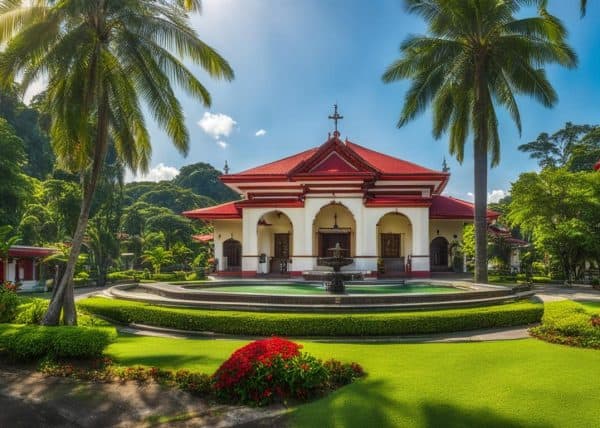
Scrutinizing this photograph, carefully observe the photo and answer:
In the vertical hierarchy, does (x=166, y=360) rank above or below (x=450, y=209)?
below

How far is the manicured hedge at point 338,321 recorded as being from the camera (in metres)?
10.1

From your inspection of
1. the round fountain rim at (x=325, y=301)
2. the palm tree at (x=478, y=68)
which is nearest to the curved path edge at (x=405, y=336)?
the round fountain rim at (x=325, y=301)

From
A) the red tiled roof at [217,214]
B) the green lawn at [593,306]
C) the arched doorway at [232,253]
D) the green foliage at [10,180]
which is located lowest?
the green lawn at [593,306]

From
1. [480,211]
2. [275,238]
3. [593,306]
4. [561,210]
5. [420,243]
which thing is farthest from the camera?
[275,238]

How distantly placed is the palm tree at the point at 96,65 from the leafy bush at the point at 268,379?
22.4 feet

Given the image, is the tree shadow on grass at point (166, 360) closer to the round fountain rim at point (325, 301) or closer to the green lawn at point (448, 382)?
the green lawn at point (448, 382)

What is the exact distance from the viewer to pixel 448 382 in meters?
6.28

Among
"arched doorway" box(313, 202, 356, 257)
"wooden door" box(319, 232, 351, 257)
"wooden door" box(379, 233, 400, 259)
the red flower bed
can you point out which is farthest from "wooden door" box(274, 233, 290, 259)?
the red flower bed

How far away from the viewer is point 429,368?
7078mm

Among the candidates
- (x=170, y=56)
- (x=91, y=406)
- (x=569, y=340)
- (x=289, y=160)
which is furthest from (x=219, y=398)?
(x=289, y=160)

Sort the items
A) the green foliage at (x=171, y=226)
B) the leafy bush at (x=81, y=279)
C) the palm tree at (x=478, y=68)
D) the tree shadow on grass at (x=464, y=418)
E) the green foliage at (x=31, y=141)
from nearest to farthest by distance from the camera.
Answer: the tree shadow on grass at (x=464, y=418) → the palm tree at (x=478, y=68) → the leafy bush at (x=81, y=279) → the green foliage at (x=171, y=226) → the green foliage at (x=31, y=141)

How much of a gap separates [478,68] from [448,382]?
15.8 meters

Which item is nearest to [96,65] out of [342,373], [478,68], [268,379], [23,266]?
[268,379]

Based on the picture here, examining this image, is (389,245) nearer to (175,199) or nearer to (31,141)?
(31,141)
